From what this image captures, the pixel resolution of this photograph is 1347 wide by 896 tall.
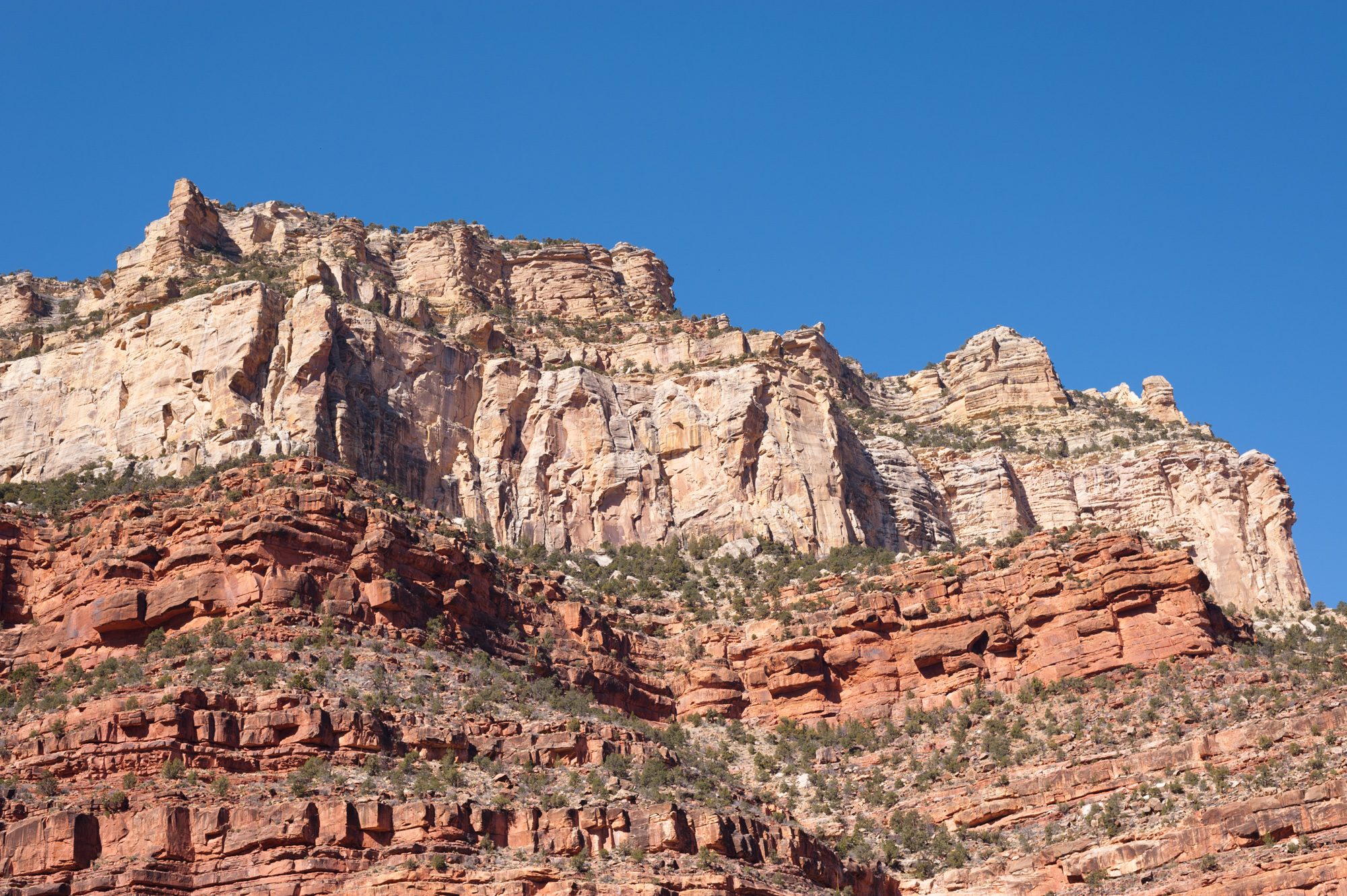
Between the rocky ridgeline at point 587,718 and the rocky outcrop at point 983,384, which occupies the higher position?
the rocky outcrop at point 983,384

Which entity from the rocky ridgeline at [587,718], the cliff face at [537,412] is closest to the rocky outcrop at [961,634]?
the rocky ridgeline at [587,718]

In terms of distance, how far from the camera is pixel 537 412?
106812 millimetres

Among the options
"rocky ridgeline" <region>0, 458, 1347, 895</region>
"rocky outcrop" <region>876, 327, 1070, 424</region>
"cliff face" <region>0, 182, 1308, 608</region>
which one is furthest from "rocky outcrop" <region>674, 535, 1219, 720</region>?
"rocky outcrop" <region>876, 327, 1070, 424</region>

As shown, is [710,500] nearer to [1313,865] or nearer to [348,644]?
[348,644]

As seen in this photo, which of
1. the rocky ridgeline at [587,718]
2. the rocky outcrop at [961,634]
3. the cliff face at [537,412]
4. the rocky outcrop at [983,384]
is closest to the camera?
the rocky ridgeline at [587,718]

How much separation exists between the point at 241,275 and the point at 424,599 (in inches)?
1159

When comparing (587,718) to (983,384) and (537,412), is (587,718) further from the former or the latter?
(983,384)

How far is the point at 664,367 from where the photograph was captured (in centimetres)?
11262

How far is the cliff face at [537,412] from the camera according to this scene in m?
97.9

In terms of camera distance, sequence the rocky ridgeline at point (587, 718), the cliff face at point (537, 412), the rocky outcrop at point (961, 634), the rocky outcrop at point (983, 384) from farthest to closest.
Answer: the rocky outcrop at point (983, 384) < the cliff face at point (537, 412) < the rocky outcrop at point (961, 634) < the rocky ridgeline at point (587, 718)

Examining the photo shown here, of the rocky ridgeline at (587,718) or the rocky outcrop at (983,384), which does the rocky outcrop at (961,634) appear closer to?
the rocky ridgeline at (587,718)

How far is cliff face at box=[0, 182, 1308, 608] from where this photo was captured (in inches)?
3856

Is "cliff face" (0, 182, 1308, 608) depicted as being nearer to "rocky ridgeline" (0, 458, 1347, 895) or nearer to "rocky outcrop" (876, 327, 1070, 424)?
"rocky outcrop" (876, 327, 1070, 424)

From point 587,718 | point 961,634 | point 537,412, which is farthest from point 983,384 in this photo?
point 587,718
